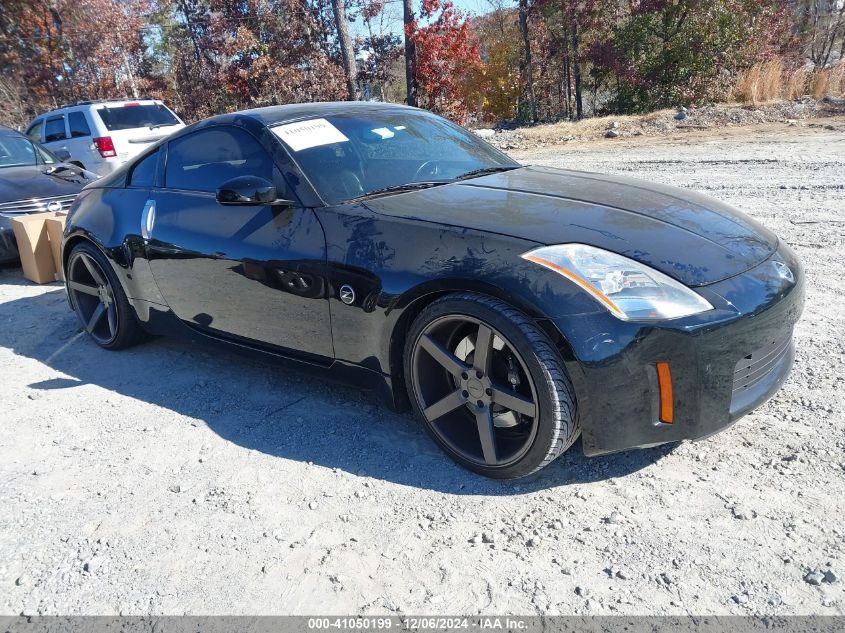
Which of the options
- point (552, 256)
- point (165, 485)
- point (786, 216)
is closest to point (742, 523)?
point (552, 256)

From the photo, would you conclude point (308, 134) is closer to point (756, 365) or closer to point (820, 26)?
point (756, 365)

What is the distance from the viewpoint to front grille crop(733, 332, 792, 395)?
2375 mm

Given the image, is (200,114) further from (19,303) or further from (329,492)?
(329,492)

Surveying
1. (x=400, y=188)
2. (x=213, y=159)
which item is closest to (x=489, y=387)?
(x=400, y=188)

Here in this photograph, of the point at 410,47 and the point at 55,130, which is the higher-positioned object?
the point at 410,47

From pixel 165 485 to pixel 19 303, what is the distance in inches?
154

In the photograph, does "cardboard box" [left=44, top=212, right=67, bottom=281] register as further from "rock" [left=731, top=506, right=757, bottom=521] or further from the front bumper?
"rock" [left=731, top=506, right=757, bottom=521]

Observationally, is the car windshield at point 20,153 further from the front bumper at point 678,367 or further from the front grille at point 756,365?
the front grille at point 756,365

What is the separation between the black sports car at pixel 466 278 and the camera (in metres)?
2.30

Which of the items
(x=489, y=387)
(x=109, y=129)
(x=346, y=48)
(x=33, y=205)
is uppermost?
(x=346, y=48)

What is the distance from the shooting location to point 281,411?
11.2 ft

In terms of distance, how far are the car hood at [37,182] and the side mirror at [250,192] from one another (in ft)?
16.6

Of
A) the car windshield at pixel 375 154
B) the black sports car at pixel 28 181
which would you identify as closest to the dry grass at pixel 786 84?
the car windshield at pixel 375 154

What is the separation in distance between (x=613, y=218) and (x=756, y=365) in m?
0.80
